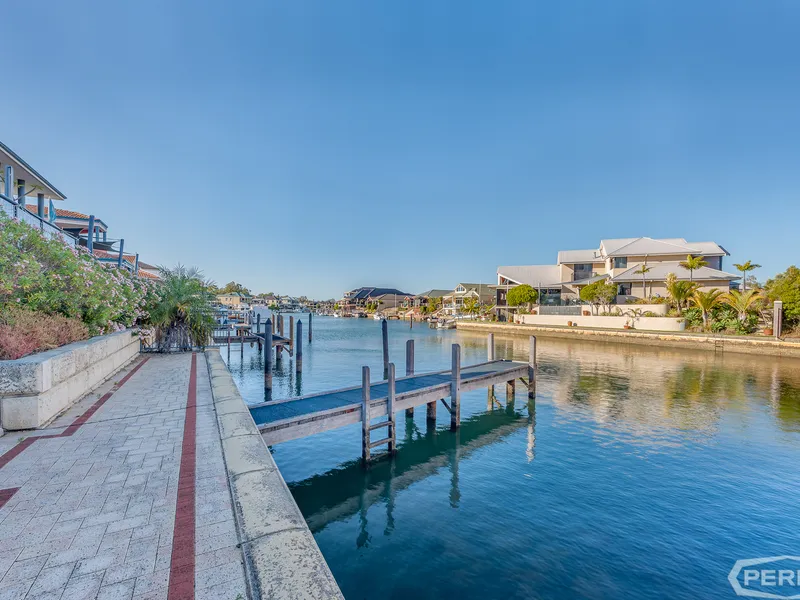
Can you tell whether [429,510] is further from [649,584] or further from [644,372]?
[644,372]

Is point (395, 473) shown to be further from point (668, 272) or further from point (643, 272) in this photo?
point (668, 272)

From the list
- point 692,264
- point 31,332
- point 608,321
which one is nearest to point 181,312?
point 31,332

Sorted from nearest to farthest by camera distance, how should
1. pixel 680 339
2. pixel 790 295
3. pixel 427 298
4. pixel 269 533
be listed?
pixel 269 533 < pixel 790 295 < pixel 680 339 < pixel 427 298

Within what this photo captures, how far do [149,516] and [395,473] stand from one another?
7.87 m

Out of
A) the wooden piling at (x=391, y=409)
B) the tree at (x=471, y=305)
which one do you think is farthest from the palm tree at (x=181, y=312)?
the tree at (x=471, y=305)

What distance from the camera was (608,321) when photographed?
4953 centimetres

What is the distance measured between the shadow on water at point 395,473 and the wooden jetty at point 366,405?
1.84 feet

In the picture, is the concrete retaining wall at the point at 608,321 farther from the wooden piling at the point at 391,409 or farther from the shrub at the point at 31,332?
the shrub at the point at 31,332

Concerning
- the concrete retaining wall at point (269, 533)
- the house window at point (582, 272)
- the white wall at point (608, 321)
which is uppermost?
the house window at point (582, 272)

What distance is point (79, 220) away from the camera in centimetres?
2836

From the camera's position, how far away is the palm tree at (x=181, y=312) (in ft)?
54.6

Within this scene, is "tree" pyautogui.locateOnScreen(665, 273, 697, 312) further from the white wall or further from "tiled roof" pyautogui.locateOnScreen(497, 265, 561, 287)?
"tiled roof" pyautogui.locateOnScreen(497, 265, 561, 287)

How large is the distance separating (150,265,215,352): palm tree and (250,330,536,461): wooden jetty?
24.9ft

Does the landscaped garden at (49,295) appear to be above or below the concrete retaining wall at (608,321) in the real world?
above
